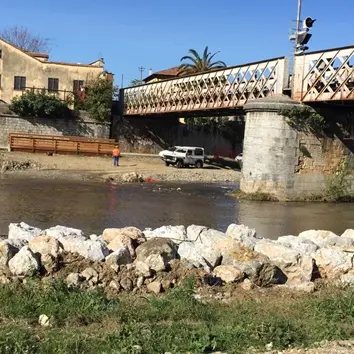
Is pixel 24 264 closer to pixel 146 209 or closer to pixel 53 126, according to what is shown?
pixel 146 209

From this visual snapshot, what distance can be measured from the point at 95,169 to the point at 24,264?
32.8 m

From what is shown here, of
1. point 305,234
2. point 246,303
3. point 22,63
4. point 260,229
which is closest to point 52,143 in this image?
point 22,63

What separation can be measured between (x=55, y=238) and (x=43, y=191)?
56.2 feet

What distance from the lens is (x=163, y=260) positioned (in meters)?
9.12

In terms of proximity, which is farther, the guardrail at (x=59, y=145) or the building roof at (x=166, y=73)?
the building roof at (x=166, y=73)

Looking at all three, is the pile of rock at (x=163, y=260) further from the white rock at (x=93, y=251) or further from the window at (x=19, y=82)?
the window at (x=19, y=82)

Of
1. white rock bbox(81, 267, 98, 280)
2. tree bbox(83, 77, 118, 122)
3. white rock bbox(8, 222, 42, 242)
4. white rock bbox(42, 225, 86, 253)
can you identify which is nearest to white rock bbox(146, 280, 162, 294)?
white rock bbox(81, 267, 98, 280)

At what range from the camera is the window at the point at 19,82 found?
56.5m

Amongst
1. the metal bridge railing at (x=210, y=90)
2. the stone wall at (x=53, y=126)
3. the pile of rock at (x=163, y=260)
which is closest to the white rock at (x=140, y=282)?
the pile of rock at (x=163, y=260)

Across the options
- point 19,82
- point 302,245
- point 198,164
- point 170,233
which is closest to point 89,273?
point 170,233

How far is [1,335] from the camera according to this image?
5922mm

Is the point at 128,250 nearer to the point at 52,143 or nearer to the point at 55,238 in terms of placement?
the point at 55,238

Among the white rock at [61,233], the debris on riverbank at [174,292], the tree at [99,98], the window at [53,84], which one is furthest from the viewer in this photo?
the window at [53,84]

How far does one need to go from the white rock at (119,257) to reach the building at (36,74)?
49.4 m
